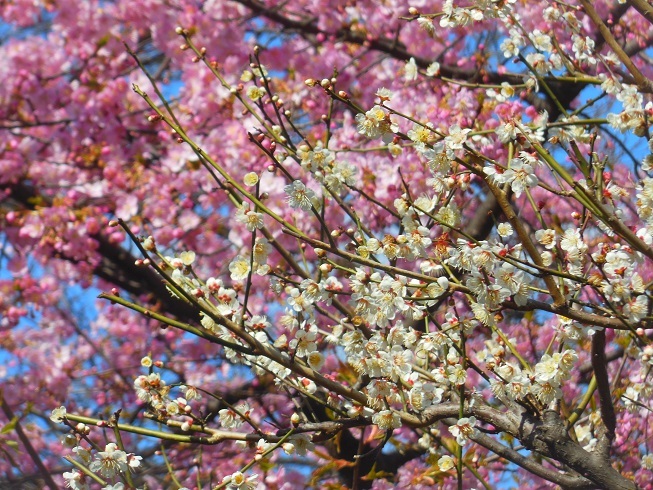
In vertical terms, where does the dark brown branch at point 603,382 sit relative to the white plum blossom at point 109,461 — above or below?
above

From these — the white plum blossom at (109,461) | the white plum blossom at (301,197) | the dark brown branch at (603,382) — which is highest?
the white plum blossom at (301,197)

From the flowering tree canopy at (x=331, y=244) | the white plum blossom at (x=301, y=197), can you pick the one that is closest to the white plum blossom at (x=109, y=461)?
the flowering tree canopy at (x=331, y=244)

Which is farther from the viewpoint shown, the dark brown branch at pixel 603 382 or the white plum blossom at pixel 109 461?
the dark brown branch at pixel 603 382

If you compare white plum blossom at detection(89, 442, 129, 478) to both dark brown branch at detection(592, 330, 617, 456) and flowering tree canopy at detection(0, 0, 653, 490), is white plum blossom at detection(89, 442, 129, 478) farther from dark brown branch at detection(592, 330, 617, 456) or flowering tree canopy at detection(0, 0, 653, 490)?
dark brown branch at detection(592, 330, 617, 456)

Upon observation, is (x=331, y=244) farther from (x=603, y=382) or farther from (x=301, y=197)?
(x=603, y=382)

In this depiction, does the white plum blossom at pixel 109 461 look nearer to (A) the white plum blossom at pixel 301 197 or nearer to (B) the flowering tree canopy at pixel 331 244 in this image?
(B) the flowering tree canopy at pixel 331 244

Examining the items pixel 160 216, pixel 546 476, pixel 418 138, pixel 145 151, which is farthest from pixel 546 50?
pixel 145 151

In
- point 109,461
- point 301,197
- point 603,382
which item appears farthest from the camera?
point 603,382

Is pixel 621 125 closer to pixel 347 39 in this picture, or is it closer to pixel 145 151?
pixel 347 39

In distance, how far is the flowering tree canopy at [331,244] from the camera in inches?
78.0

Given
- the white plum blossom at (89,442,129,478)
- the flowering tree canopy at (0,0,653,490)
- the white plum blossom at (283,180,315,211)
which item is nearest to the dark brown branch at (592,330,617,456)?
the flowering tree canopy at (0,0,653,490)

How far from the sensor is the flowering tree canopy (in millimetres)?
1982

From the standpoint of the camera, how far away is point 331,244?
2064 millimetres

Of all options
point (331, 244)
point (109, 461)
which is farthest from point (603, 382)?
point (109, 461)
